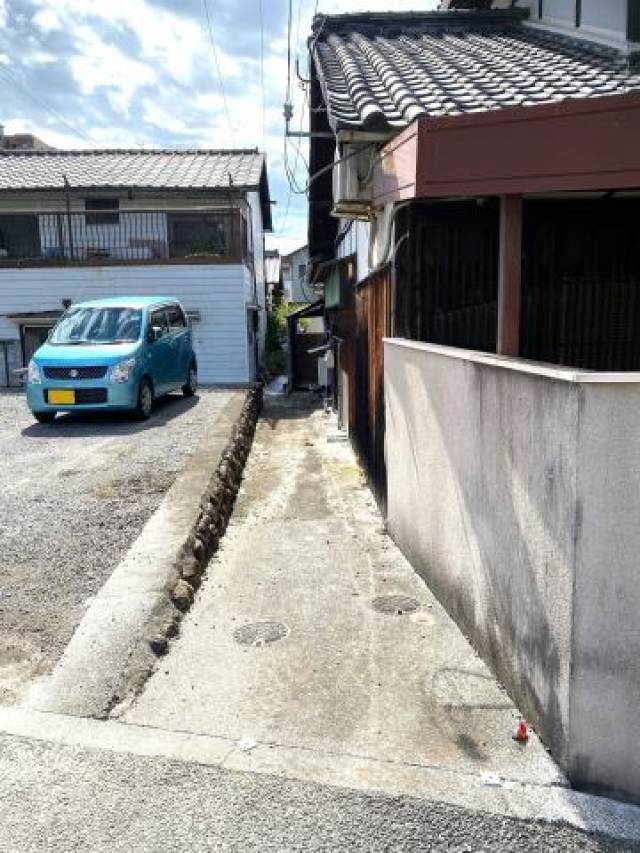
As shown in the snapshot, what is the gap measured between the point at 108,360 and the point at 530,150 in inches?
299

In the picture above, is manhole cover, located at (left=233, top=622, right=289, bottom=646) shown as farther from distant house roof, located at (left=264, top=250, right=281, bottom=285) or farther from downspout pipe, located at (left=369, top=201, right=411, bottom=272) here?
distant house roof, located at (left=264, top=250, right=281, bottom=285)

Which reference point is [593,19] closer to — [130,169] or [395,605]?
[395,605]

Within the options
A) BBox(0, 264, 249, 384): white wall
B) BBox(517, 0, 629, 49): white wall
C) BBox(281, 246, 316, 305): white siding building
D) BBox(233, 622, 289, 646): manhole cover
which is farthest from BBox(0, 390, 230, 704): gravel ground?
BBox(281, 246, 316, 305): white siding building

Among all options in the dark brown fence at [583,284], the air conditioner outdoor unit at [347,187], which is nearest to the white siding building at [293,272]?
the air conditioner outdoor unit at [347,187]

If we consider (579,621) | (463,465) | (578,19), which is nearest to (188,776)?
(579,621)

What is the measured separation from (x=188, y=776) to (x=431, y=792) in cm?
94

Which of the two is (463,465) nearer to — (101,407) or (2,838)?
(2,838)

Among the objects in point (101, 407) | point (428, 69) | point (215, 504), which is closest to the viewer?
point (215, 504)

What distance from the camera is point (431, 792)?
8.16 feet

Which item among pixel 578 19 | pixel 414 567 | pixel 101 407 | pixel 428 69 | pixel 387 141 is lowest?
pixel 414 567

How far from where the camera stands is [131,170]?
2030 centimetres

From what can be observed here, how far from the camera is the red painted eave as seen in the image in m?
3.01

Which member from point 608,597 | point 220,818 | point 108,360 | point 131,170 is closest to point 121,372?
Answer: point 108,360

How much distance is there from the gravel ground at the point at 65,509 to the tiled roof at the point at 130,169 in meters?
11.1
